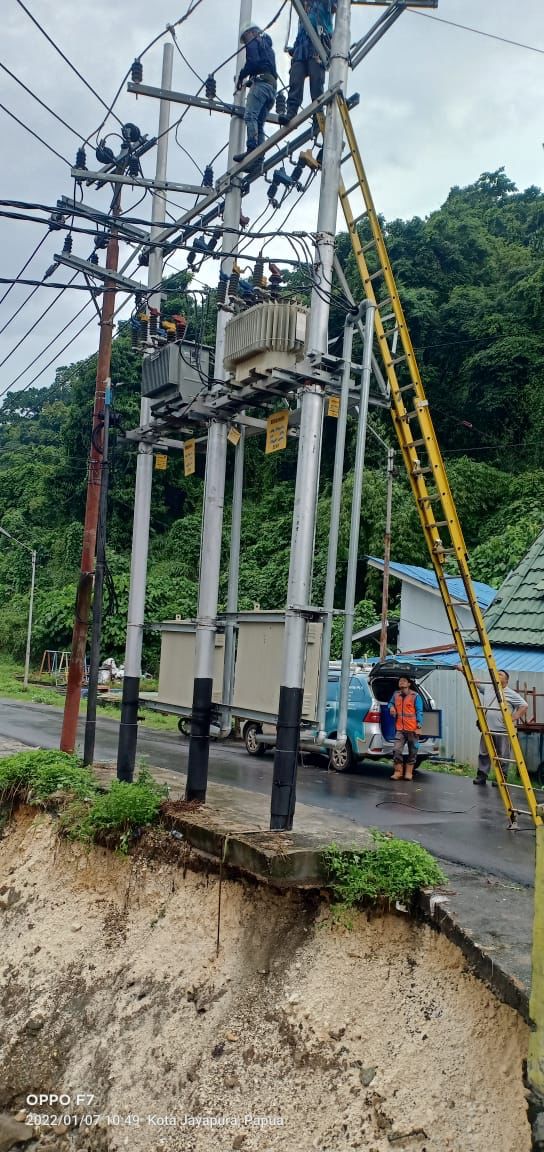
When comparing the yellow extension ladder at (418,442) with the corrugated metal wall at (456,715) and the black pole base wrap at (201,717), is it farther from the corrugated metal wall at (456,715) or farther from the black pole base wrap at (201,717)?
the corrugated metal wall at (456,715)

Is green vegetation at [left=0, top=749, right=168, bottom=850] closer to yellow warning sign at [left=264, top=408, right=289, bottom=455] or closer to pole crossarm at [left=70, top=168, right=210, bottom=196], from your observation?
yellow warning sign at [left=264, top=408, right=289, bottom=455]

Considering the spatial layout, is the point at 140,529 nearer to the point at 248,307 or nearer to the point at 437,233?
the point at 248,307

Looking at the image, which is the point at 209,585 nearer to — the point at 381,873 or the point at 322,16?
the point at 381,873

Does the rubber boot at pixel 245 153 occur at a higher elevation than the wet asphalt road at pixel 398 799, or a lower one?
higher

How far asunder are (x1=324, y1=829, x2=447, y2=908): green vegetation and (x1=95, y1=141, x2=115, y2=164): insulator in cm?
941

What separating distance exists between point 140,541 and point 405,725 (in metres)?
6.15

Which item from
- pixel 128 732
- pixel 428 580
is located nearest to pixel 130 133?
pixel 128 732

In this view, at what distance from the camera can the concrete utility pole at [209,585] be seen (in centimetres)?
852

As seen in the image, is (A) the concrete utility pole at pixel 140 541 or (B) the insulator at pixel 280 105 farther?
(A) the concrete utility pole at pixel 140 541

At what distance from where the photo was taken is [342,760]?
15.2m

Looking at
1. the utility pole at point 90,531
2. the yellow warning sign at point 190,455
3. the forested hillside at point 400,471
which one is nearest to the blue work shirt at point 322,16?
the yellow warning sign at point 190,455

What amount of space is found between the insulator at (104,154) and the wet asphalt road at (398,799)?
8.68 metres

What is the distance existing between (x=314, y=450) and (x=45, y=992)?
5326mm

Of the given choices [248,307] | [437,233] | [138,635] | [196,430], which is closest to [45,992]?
[138,635]
